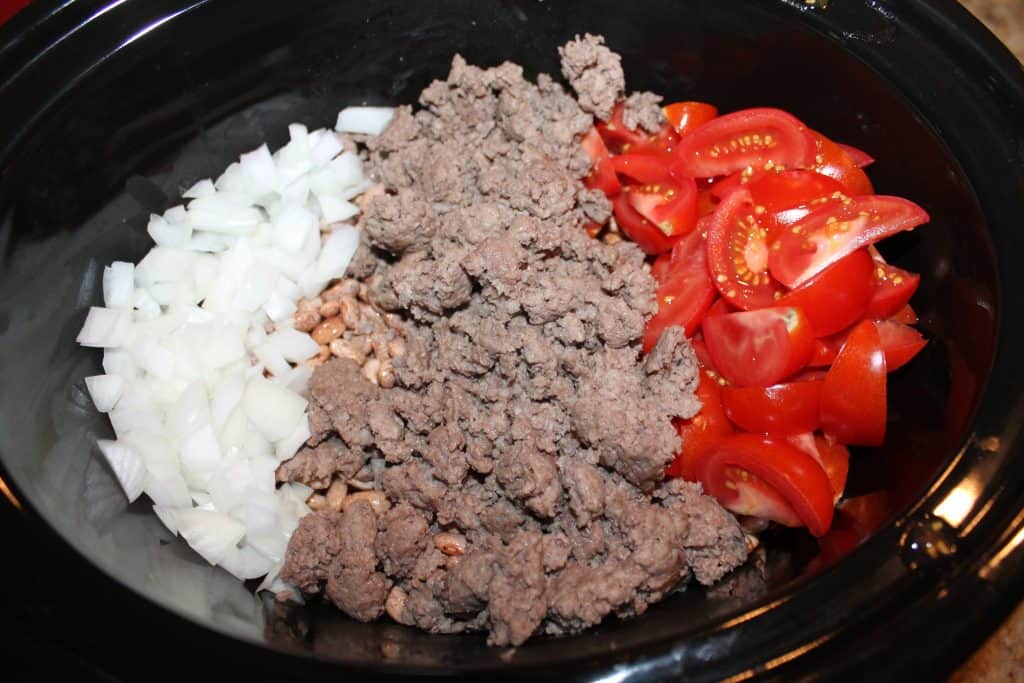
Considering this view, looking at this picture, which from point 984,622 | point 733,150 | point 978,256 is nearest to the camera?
point 984,622

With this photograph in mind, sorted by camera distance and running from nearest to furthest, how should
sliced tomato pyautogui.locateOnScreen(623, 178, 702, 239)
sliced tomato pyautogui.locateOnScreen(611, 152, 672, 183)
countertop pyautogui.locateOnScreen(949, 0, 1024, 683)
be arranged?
countertop pyautogui.locateOnScreen(949, 0, 1024, 683), sliced tomato pyautogui.locateOnScreen(623, 178, 702, 239), sliced tomato pyautogui.locateOnScreen(611, 152, 672, 183)

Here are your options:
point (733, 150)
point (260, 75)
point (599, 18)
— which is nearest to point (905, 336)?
point (733, 150)

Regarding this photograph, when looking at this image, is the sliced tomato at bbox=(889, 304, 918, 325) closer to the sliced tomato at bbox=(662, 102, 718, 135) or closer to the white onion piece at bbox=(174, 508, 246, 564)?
the sliced tomato at bbox=(662, 102, 718, 135)

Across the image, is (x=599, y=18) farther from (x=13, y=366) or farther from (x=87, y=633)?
(x=87, y=633)

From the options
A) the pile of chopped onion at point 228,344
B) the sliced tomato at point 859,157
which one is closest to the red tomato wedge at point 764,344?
the sliced tomato at point 859,157

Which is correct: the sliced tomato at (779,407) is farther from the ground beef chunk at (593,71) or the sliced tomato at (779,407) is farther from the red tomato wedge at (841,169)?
the ground beef chunk at (593,71)

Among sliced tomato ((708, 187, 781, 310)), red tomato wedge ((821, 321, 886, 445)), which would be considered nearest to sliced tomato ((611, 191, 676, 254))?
sliced tomato ((708, 187, 781, 310))
